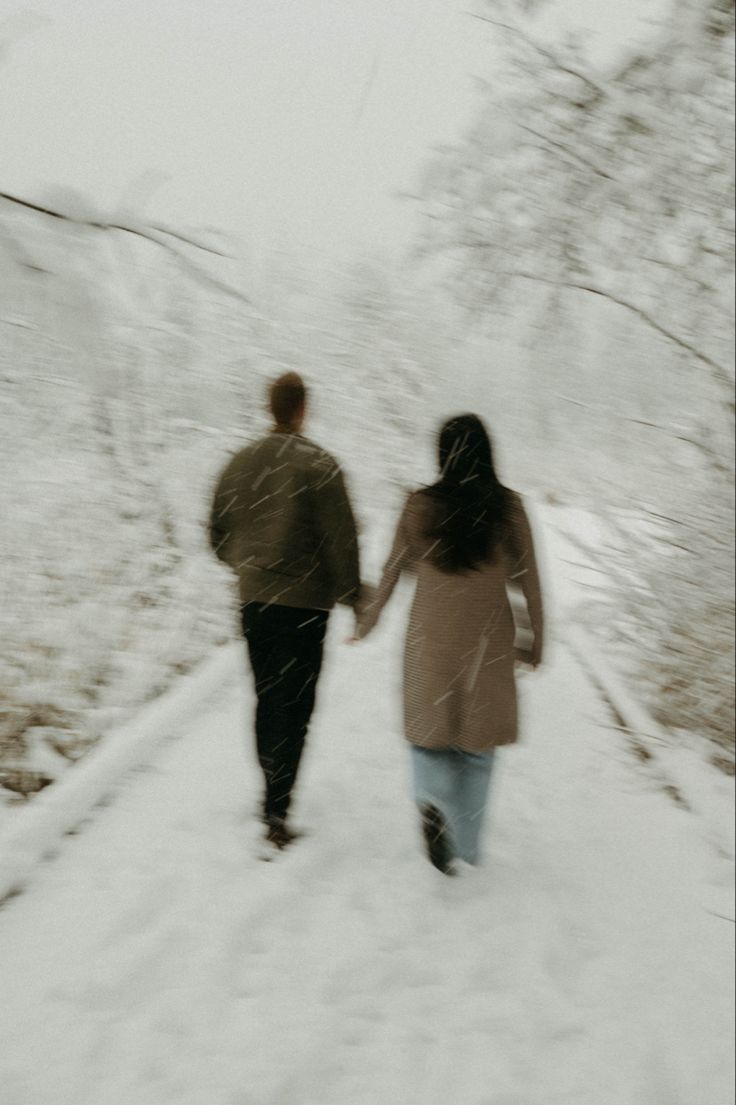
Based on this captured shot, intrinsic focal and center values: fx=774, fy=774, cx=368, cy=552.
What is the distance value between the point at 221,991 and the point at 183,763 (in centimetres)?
168

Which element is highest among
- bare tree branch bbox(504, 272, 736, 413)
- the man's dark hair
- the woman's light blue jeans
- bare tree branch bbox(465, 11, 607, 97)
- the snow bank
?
bare tree branch bbox(465, 11, 607, 97)

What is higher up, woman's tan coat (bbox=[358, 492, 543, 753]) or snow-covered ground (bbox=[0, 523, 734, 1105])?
woman's tan coat (bbox=[358, 492, 543, 753])

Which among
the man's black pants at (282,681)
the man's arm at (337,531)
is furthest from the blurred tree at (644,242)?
the man's black pants at (282,681)

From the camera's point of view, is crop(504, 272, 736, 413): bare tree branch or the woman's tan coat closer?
the woman's tan coat

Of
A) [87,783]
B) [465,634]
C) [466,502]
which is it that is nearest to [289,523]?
[466,502]

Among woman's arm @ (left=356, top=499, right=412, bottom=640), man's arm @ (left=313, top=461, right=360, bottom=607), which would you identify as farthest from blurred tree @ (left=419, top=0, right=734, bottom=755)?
man's arm @ (left=313, top=461, right=360, bottom=607)

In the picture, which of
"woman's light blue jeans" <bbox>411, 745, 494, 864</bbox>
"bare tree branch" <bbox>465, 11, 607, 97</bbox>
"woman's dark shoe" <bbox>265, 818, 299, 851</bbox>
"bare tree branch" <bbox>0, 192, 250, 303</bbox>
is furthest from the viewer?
"bare tree branch" <bbox>465, 11, 607, 97</bbox>

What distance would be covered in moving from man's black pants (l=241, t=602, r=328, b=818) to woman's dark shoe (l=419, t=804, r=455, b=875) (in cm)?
56

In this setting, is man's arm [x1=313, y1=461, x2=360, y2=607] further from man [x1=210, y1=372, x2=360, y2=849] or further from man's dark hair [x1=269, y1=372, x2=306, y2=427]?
man's dark hair [x1=269, y1=372, x2=306, y2=427]

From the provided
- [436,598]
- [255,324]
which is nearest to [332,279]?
[255,324]

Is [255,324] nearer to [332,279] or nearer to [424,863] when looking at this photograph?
[332,279]

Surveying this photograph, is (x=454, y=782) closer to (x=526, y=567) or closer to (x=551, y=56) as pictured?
(x=526, y=567)

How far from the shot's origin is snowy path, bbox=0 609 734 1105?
6.85 ft

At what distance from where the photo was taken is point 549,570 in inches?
466
